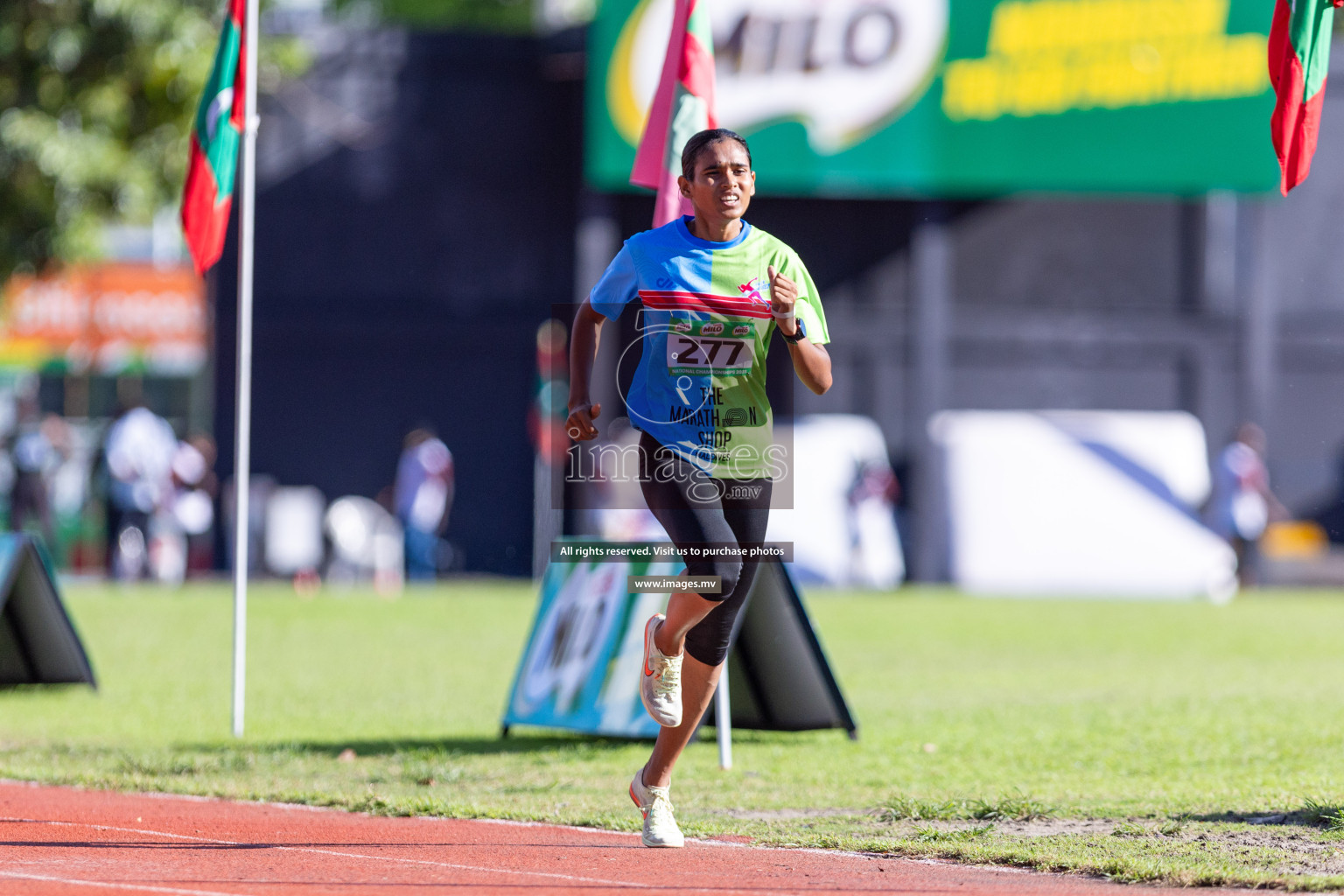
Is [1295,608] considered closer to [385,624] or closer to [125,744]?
[385,624]

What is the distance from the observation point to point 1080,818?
7.37 m

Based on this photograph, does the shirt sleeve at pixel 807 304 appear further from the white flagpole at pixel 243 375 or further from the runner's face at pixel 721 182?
the white flagpole at pixel 243 375

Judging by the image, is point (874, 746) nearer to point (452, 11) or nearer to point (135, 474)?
point (135, 474)

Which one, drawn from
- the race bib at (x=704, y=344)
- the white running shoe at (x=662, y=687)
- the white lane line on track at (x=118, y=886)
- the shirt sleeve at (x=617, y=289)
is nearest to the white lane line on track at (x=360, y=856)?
the white running shoe at (x=662, y=687)

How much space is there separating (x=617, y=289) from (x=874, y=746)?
4.21 metres

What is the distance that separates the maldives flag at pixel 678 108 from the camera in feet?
29.1

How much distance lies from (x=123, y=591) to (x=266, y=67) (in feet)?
24.7

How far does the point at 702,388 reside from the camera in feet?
21.1

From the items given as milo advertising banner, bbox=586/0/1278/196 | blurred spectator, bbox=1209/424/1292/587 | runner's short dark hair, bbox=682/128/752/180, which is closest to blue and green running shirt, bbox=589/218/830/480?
runner's short dark hair, bbox=682/128/752/180

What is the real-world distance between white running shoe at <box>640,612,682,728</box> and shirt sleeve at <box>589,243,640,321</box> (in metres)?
1.06

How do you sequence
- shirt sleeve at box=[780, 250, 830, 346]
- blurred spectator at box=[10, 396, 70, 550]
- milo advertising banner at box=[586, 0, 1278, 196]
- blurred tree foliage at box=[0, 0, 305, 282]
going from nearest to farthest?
1. shirt sleeve at box=[780, 250, 830, 346]
2. blurred tree foliage at box=[0, 0, 305, 282]
3. blurred spectator at box=[10, 396, 70, 550]
4. milo advertising banner at box=[586, 0, 1278, 196]

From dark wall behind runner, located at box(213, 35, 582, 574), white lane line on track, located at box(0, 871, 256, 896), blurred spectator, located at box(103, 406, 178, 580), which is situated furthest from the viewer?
dark wall behind runner, located at box(213, 35, 582, 574)

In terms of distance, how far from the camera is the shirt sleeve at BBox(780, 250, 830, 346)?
637 cm

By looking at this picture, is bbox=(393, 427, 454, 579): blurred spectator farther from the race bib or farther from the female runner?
the race bib
